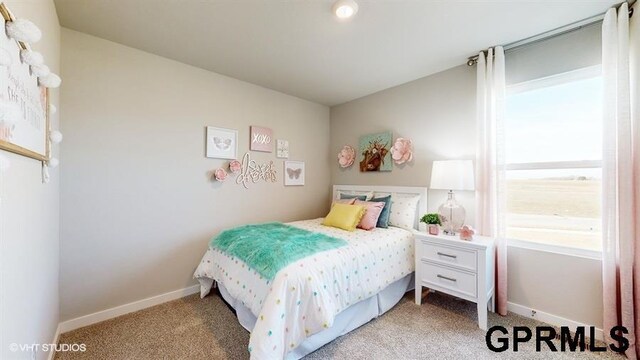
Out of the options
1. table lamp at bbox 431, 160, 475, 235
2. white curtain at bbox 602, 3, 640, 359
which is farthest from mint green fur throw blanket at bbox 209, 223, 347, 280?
white curtain at bbox 602, 3, 640, 359

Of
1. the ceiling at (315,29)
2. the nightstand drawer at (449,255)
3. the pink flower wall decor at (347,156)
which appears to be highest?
the ceiling at (315,29)

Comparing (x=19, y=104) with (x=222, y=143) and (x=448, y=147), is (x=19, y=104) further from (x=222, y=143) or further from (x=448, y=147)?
(x=448, y=147)

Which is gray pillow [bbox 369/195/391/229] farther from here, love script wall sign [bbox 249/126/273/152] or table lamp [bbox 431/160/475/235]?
love script wall sign [bbox 249/126/273/152]

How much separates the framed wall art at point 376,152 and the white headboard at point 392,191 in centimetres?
26

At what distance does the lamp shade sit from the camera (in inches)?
90.9

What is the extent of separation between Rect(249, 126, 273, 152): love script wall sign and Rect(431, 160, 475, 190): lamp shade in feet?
6.77

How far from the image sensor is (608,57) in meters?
1.79

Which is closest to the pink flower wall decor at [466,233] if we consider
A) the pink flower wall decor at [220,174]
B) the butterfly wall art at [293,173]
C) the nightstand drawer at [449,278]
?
the nightstand drawer at [449,278]

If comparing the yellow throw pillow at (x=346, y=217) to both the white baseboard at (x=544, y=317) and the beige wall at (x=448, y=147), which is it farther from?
the white baseboard at (x=544, y=317)

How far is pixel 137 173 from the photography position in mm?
2340

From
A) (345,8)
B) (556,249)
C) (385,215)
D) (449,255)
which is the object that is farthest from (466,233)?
(345,8)

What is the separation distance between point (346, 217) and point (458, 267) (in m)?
1.15

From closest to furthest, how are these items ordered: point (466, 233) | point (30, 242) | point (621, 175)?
point (30, 242) → point (621, 175) → point (466, 233)

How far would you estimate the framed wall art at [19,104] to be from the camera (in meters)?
0.84
